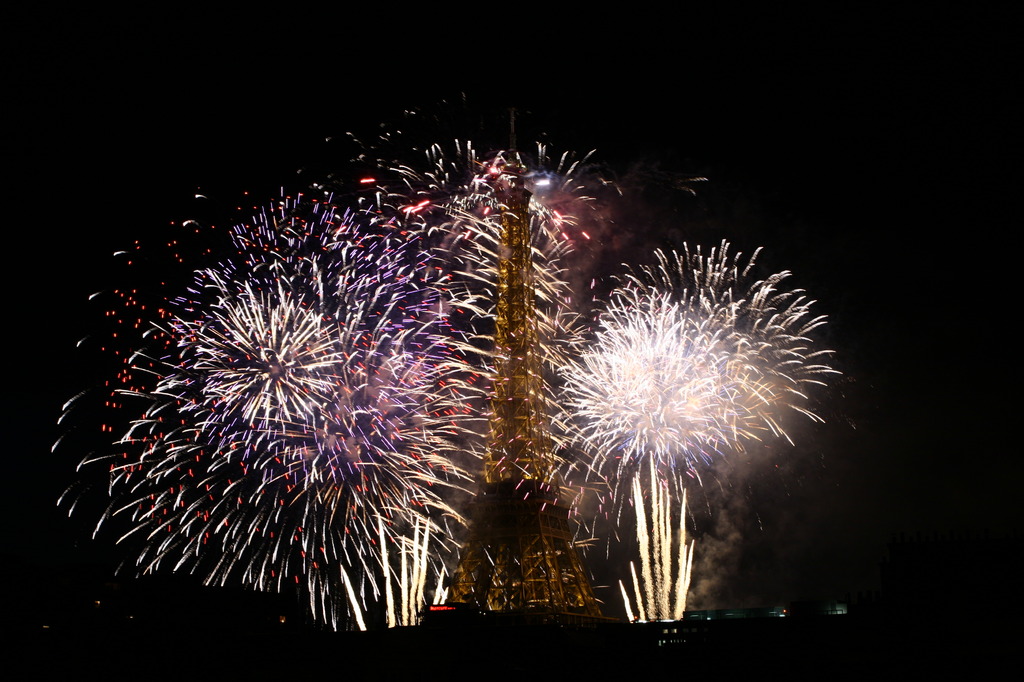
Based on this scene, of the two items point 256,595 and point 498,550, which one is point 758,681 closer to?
point 498,550

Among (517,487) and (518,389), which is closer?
(517,487)

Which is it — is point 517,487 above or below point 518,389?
below

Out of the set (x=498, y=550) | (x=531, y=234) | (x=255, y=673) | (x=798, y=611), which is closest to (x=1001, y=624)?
(x=798, y=611)

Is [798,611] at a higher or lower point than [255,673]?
higher

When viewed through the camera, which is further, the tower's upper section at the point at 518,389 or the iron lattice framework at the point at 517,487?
the tower's upper section at the point at 518,389

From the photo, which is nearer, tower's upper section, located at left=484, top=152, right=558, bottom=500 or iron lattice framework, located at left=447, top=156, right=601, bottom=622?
iron lattice framework, located at left=447, top=156, right=601, bottom=622
